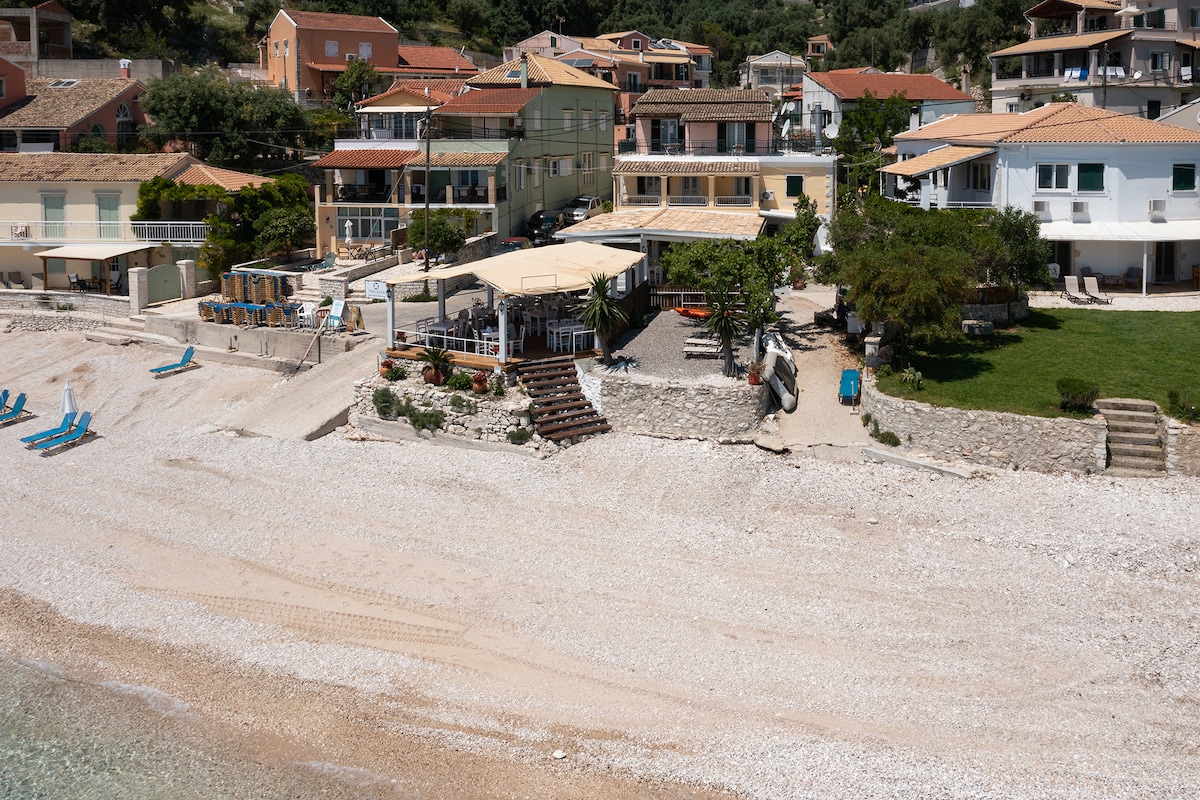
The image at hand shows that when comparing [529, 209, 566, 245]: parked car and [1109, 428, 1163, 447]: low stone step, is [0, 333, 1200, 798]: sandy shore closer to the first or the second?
[1109, 428, 1163, 447]: low stone step

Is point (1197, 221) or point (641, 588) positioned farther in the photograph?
point (1197, 221)

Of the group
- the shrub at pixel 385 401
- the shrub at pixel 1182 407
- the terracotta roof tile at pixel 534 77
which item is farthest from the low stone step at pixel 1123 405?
the terracotta roof tile at pixel 534 77

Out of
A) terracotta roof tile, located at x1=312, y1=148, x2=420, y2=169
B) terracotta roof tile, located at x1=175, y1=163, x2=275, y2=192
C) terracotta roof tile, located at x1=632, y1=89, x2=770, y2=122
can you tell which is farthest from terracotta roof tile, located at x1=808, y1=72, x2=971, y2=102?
terracotta roof tile, located at x1=175, y1=163, x2=275, y2=192

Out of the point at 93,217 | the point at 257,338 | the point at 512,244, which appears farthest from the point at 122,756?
the point at 93,217

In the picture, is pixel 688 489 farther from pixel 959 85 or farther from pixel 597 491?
pixel 959 85

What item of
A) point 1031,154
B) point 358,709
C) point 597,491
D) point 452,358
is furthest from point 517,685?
point 1031,154

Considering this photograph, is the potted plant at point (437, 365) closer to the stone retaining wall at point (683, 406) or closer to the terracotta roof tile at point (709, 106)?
the stone retaining wall at point (683, 406)
